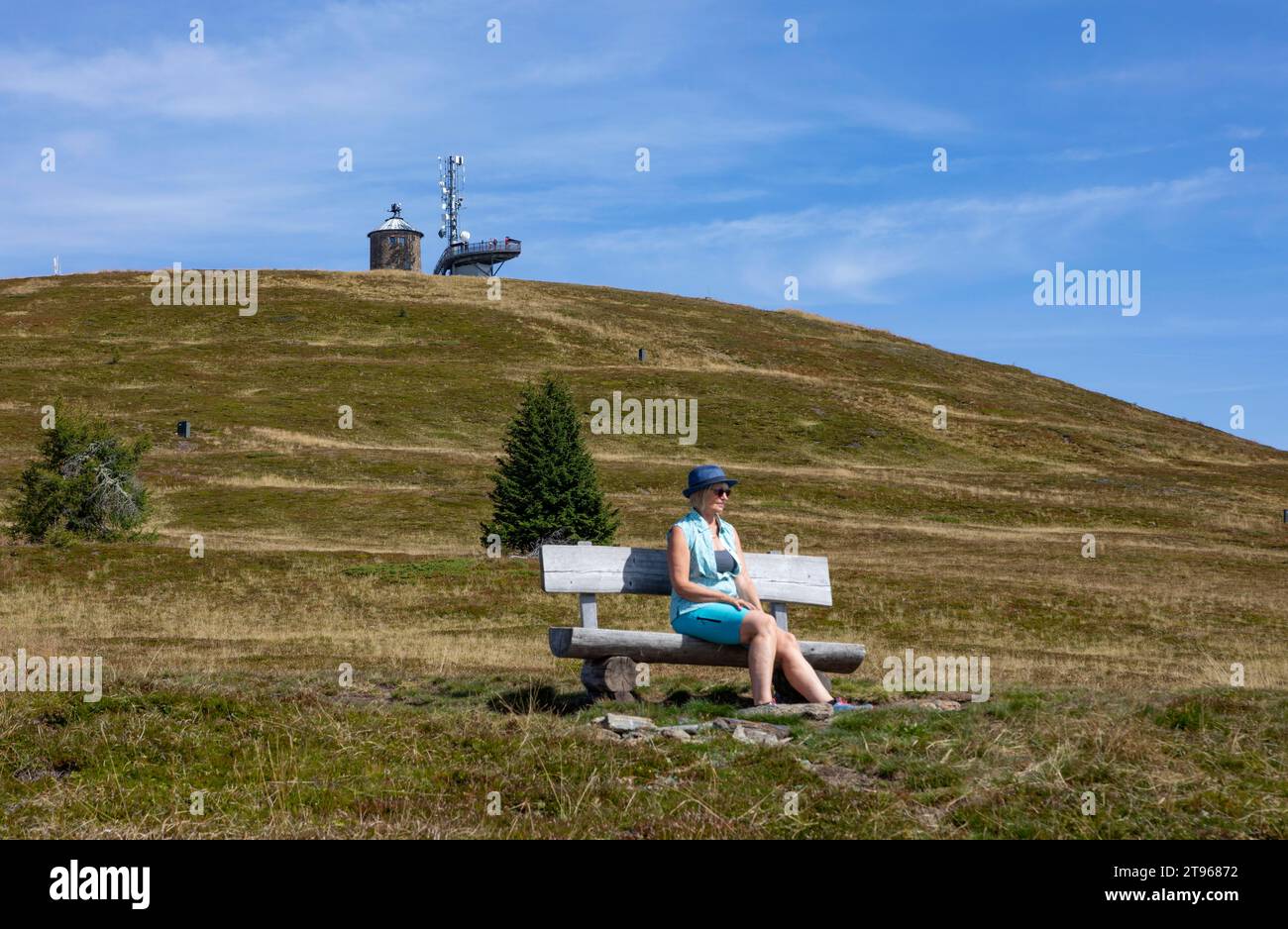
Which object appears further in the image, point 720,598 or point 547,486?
point 547,486

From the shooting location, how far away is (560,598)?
29.4m

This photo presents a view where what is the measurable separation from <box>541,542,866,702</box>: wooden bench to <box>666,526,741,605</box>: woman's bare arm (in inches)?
19.2

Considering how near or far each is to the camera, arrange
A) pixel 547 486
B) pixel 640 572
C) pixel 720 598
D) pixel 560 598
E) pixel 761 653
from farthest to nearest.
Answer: pixel 547 486 < pixel 560 598 < pixel 640 572 < pixel 720 598 < pixel 761 653

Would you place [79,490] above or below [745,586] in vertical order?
above

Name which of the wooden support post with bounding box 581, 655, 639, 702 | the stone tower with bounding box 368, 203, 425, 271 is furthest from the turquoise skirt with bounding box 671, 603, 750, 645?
the stone tower with bounding box 368, 203, 425, 271

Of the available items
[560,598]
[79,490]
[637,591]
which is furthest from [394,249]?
[637,591]

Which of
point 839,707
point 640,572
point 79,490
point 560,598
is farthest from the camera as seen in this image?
point 79,490

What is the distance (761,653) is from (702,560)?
109 centimetres

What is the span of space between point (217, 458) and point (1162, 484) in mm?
54344

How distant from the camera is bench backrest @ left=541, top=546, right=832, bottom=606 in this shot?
40.8 feet

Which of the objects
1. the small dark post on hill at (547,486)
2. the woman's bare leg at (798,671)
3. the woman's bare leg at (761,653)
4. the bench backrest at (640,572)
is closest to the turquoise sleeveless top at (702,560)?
the woman's bare leg at (761,653)

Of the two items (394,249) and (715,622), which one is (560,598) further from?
(394,249)
